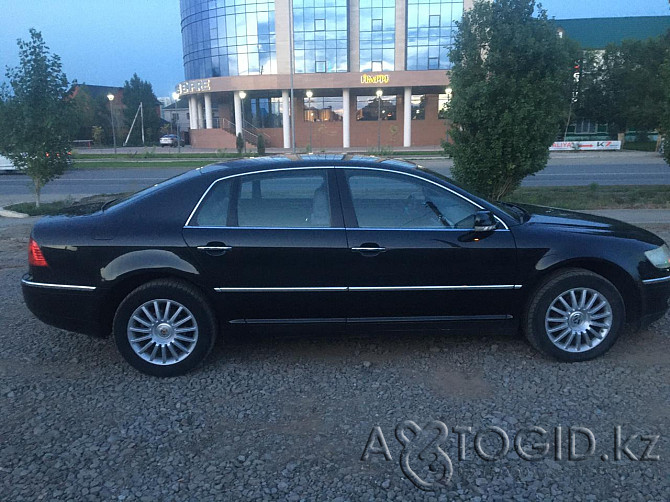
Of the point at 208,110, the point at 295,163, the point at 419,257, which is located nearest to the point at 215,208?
the point at 295,163

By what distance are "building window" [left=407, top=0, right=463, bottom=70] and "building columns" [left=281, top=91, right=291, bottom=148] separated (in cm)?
1081

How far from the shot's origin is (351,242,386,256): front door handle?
4.32 meters

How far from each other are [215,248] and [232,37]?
50.4 metres

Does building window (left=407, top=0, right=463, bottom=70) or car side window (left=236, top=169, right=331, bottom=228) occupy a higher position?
building window (left=407, top=0, right=463, bottom=70)

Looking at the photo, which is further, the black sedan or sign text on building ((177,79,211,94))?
sign text on building ((177,79,211,94))

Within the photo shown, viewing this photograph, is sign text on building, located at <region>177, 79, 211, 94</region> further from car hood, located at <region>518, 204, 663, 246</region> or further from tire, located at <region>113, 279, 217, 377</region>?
tire, located at <region>113, 279, 217, 377</region>

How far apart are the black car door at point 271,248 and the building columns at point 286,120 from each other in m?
47.4

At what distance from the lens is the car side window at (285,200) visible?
4.41 metres

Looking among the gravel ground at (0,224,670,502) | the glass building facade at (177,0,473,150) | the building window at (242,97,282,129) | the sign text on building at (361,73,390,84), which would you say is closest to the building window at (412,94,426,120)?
the glass building facade at (177,0,473,150)

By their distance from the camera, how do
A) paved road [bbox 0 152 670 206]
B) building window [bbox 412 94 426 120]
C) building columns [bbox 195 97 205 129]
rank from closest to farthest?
paved road [bbox 0 152 670 206], building window [bbox 412 94 426 120], building columns [bbox 195 97 205 129]

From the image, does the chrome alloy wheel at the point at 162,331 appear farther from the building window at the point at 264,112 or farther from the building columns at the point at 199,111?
the building columns at the point at 199,111

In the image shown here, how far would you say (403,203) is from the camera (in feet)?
15.0

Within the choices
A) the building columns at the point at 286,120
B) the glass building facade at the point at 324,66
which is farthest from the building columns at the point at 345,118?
the building columns at the point at 286,120

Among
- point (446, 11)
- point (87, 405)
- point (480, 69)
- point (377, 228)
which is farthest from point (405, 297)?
point (446, 11)
